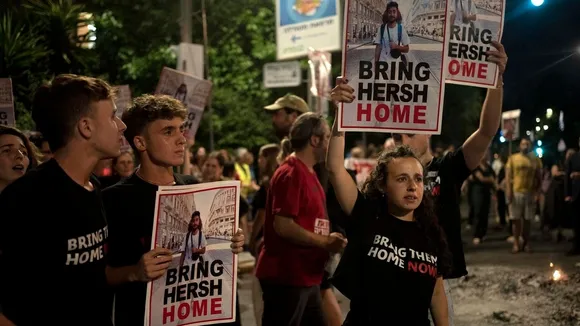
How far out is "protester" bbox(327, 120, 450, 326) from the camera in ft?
14.4

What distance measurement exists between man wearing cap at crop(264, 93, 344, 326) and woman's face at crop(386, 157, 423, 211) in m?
2.16

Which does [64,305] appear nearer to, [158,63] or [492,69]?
[492,69]

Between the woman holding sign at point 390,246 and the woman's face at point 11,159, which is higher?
the woman's face at point 11,159

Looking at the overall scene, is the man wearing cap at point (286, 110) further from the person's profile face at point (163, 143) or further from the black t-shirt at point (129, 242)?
the black t-shirt at point (129, 242)

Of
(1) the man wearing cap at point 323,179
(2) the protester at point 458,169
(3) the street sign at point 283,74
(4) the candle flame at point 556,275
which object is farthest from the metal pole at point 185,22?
(2) the protester at point 458,169

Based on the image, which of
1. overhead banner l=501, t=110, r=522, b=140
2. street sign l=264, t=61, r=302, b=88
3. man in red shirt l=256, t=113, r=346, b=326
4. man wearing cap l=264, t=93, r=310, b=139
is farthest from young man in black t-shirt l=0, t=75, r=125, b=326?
overhead banner l=501, t=110, r=522, b=140

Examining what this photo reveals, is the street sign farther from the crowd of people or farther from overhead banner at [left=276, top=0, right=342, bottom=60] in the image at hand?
the crowd of people

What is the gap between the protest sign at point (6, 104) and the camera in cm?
715

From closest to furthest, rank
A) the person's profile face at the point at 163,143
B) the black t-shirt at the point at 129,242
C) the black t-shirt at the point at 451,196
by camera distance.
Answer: the black t-shirt at the point at 129,242 < the person's profile face at the point at 163,143 < the black t-shirt at the point at 451,196

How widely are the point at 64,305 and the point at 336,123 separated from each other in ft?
6.87

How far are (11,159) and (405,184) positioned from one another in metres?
2.26

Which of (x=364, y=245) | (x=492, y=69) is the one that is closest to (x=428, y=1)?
(x=492, y=69)

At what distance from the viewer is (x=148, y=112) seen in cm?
423

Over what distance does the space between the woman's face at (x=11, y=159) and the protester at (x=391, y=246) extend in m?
1.79
